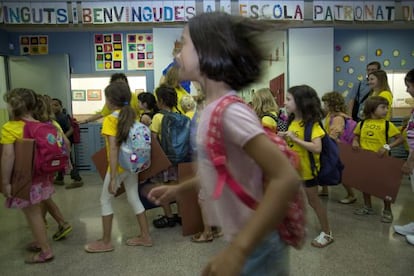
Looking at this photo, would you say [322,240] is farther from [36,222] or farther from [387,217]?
[36,222]

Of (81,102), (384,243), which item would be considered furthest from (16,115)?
(81,102)

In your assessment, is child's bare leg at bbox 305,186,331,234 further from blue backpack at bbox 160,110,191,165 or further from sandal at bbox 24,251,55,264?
sandal at bbox 24,251,55,264

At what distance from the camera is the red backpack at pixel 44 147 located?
2398mm

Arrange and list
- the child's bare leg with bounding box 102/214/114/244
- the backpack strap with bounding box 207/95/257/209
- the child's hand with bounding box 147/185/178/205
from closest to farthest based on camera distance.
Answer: the backpack strap with bounding box 207/95/257/209, the child's hand with bounding box 147/185/178/205, the child's bare leg with bounding box 102/214/114/244

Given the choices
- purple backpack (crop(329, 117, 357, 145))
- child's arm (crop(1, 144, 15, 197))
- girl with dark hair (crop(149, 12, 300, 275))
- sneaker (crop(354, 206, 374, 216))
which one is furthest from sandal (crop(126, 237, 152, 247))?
purple backpack (crop(329, 117, 357, 145))

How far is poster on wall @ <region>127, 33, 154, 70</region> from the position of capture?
236 inches

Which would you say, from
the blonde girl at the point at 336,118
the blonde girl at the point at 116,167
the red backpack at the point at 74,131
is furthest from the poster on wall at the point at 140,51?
the blonde girl at the point at 116,167

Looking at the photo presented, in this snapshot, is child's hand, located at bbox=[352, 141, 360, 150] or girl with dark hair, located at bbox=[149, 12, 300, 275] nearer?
girl with dark hair, located at bbox=[149, 12, 300, 275]

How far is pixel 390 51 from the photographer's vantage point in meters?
6.18

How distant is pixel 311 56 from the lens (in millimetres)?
5836

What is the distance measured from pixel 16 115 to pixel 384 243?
9.48 ft

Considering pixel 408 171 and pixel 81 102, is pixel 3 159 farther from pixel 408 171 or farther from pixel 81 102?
pixel 81 102

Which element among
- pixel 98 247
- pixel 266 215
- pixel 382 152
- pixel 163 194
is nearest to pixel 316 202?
pixel 382 152

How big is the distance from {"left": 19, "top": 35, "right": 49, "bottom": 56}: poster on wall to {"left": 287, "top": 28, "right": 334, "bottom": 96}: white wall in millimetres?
4120
